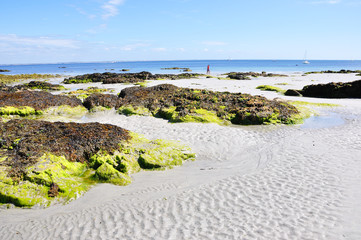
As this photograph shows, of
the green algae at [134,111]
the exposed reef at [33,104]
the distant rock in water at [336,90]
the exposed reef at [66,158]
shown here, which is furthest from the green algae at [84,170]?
the distant rock in water at [336,90]

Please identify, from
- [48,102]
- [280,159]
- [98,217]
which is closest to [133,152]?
[98,217]

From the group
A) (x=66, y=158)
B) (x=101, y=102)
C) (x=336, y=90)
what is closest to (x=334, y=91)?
(x=336, y=90)

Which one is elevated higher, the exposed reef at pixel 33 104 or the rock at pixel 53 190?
the exposed reef at pixel 33 104

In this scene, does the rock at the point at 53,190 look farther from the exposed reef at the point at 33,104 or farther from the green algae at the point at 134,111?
the exposed reef at the point at 33,104

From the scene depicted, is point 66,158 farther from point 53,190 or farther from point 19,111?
point 19,111

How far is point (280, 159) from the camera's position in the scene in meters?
9.16

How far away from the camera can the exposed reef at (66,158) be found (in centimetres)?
629

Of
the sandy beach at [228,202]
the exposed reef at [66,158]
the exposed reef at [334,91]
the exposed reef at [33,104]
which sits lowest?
the sandy beach at [228,202]

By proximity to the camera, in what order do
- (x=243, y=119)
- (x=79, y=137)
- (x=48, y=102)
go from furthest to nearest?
(x=48, y=102)
(x=243, y=119)
(x=79, y=137)

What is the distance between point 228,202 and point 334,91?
24.2 meters

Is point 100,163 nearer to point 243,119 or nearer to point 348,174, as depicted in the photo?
point 348,174

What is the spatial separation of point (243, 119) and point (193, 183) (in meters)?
8.17

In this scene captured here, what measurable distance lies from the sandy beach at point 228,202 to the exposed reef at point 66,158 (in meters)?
0.38

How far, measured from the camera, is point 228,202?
6.32m
